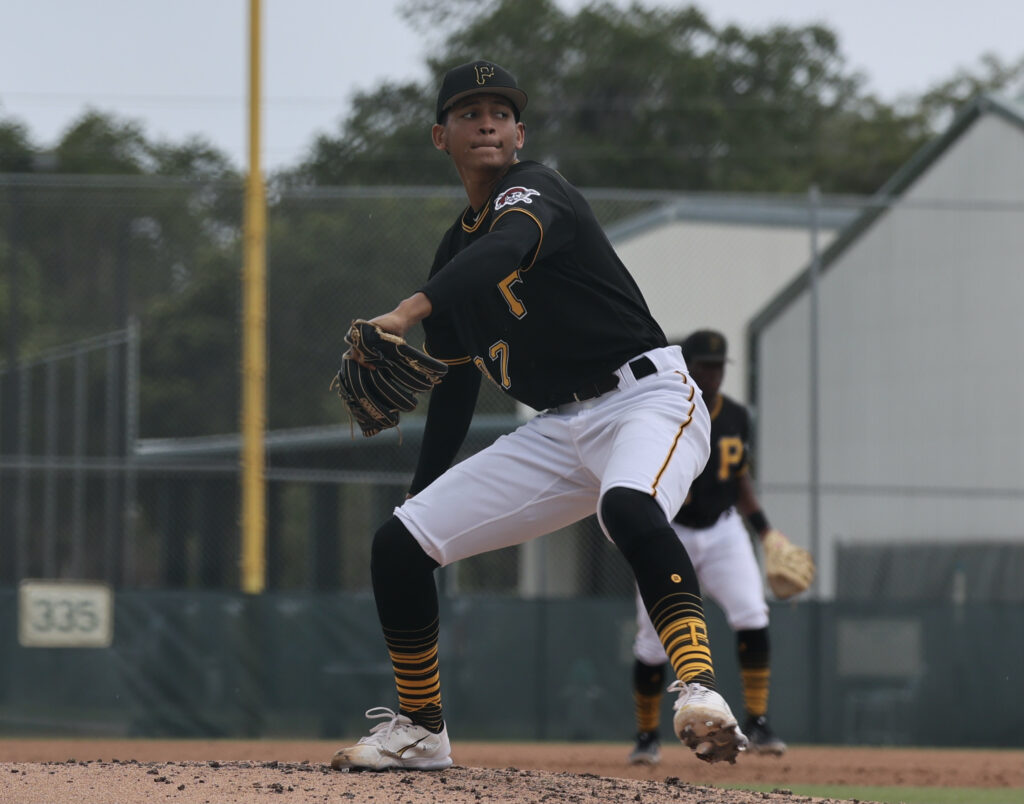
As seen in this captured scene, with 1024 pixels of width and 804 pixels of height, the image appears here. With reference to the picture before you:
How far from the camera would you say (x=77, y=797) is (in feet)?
13.1

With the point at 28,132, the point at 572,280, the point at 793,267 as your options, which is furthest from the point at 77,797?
the point at 28,132

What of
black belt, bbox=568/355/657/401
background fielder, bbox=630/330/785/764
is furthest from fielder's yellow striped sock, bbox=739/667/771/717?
black belt, bbox=568/355/657/401

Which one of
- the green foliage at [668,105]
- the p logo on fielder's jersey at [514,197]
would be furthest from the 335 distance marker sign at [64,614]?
→ the green foliage at [668,105]

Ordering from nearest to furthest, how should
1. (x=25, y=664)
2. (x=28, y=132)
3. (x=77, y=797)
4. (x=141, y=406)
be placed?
(x=77, y=797), (x=25, y=664), (x=141, y=406), (x=28, y=132)

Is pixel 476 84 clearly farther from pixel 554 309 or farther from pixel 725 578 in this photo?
pixel 725 578

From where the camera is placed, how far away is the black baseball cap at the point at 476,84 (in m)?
4.39

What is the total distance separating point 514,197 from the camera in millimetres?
4156

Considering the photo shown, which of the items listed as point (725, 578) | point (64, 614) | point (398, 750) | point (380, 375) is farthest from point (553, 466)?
point (64, 614)

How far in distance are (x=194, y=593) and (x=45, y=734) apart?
4.59 ft

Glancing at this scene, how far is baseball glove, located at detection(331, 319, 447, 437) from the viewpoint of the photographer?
397 centimetres

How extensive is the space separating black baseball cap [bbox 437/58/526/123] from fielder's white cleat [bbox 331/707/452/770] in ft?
5.79

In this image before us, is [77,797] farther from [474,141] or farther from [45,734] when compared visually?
[45,734]

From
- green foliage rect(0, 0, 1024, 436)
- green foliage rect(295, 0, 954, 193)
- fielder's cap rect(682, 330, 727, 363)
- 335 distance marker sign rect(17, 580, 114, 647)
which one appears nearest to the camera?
fielder's cap rect(682, 330, 727, 363)

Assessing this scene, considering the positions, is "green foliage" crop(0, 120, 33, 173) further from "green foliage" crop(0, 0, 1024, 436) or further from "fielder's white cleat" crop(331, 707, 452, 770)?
"fielder's white cleat" crop(331, 707, 452, 770)
